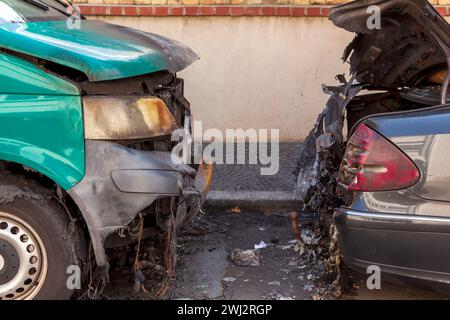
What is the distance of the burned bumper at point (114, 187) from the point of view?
304cm

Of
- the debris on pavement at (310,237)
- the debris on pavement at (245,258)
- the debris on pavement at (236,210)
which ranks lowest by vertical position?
the debris on pavement at (236,210)

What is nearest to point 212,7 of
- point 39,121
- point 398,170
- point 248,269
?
point 248,269

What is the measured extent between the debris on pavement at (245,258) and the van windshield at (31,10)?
2274 millimetres

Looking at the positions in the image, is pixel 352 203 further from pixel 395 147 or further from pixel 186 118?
pixel 186 118

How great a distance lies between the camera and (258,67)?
7.38 m

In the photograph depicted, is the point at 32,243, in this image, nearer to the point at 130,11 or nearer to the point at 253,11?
the point at 130,11

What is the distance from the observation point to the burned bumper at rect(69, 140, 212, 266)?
304 centimetres

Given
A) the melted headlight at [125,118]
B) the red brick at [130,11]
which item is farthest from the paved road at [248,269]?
the red brick at [130,11]

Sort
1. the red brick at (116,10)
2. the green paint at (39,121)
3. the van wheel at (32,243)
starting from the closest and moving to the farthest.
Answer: the green paint at (39,121) < the van wheel at (32,243) < the red brick at (116,10)

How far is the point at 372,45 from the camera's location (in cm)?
388

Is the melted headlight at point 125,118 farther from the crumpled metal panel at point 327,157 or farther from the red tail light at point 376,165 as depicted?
the crumpled metal panel at point 327,157

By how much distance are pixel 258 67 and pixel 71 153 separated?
4.74 m

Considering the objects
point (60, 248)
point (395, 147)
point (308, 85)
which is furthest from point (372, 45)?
point (308, 85)
